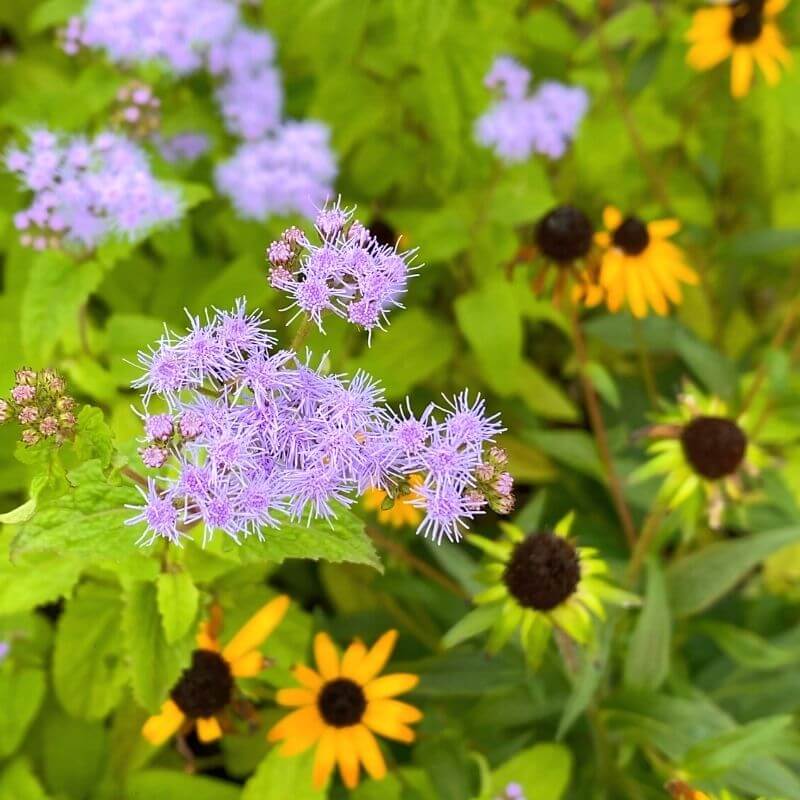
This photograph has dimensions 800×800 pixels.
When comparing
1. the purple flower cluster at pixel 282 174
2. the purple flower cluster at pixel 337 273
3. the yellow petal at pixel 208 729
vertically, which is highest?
the purple flower cluster at pixel 282 174

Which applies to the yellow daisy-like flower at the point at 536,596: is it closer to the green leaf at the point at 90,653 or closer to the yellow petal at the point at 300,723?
the yellow petal at the point at 300,723

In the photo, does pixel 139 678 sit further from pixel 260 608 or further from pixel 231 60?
pixel 231 60

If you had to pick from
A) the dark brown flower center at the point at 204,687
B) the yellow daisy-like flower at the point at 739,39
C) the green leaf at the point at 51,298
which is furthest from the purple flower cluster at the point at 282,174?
the dark brown flower center at the point at 204,687

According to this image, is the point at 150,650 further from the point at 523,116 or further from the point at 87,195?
the point at 523,116

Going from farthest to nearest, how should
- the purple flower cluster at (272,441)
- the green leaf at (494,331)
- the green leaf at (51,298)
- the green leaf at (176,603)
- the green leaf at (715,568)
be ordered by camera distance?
the green leaf at (494,331), the green leaf at (715,568), the green leaf at (51,298), the green leaf at (176,603), the purple flower cluster at (272,441)

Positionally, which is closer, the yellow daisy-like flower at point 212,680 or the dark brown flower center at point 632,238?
the yellow daisy-like flower at point 212,680

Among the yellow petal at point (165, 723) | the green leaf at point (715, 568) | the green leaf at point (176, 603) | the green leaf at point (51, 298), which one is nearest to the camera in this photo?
the green leaf at point (176, 603)
